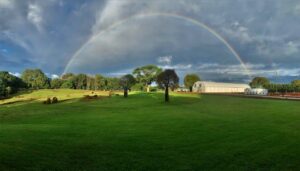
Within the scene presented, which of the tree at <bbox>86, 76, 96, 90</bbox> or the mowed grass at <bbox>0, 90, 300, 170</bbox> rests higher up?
the tree at <bbox>86, 76, 96, 90</bbox>

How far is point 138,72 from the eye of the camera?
133 metres

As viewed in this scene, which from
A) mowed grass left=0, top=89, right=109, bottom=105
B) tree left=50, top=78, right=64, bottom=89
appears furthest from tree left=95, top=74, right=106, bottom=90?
mowed grass left=0, top=89, right=109, bottom=105

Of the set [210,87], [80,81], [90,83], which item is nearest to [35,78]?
[80,81]

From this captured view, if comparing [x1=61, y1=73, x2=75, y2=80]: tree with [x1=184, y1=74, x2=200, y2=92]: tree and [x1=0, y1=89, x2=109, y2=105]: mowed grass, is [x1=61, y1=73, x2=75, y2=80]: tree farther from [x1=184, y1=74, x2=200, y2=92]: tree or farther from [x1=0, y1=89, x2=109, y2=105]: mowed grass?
[x1=0, y1=89, x2=109, y2=105]: mowed grass

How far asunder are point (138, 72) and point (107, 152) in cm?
12195

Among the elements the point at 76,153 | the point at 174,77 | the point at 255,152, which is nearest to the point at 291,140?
the point at 255,152

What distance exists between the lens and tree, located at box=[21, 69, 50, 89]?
142 meters

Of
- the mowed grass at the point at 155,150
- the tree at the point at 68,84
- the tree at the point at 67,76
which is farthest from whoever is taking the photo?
the tree at the point at 67,76

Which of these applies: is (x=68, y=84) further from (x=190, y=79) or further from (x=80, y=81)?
(x=190, y=79)

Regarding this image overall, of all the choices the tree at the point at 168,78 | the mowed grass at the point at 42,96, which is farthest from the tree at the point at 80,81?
the tree at the point at 168,78

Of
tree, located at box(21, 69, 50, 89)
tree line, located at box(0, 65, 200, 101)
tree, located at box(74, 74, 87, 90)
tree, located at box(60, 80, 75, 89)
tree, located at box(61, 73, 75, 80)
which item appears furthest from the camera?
tree, located at box(61, 73, 75, 80)

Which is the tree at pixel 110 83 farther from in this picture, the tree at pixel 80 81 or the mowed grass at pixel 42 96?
the mowed grass at pixel 42 96

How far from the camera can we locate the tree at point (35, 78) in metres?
142

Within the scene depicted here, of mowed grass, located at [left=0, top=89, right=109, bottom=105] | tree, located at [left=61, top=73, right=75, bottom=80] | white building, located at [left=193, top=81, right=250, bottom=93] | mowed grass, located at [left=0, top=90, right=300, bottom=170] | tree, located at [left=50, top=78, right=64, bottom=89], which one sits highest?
tree, located at [left=61, top=73, right=75, bottom=80]
